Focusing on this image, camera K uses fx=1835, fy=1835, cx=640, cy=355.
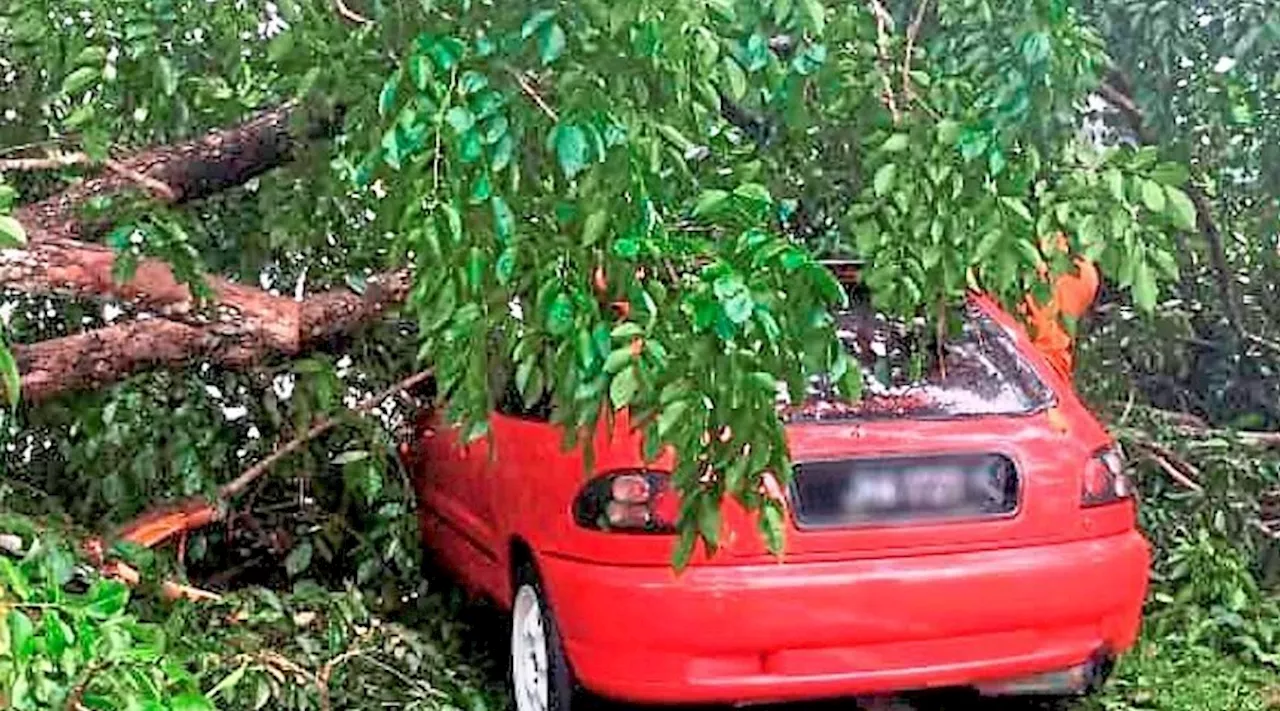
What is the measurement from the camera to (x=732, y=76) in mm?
3117

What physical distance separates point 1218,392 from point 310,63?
5.05 metres

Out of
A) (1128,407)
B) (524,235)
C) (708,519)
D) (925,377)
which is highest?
(524,235)

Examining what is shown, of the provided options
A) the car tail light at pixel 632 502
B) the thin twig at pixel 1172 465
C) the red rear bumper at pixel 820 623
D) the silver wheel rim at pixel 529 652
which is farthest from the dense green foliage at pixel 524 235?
the red rear bumper at pixel 820 623

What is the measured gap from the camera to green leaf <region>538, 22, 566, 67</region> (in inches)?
115

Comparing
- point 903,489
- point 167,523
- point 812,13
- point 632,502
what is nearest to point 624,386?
point 812,13

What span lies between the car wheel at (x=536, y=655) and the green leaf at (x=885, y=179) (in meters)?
1.63

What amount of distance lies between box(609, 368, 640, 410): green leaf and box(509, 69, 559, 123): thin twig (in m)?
0.45

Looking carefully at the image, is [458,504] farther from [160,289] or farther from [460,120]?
[460,120]

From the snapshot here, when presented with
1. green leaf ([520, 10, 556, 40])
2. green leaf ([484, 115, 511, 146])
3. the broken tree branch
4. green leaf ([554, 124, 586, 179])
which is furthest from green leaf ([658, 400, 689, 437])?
the broken tree branch

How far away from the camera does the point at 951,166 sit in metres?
3.50

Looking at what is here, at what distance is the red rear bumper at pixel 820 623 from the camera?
433cm

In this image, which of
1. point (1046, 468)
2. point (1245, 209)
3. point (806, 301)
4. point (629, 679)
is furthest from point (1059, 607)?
point (1245, 209)

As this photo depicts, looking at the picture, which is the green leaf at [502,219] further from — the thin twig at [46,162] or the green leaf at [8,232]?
the thin twig at [46,162]

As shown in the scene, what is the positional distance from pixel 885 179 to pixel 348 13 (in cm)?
108
